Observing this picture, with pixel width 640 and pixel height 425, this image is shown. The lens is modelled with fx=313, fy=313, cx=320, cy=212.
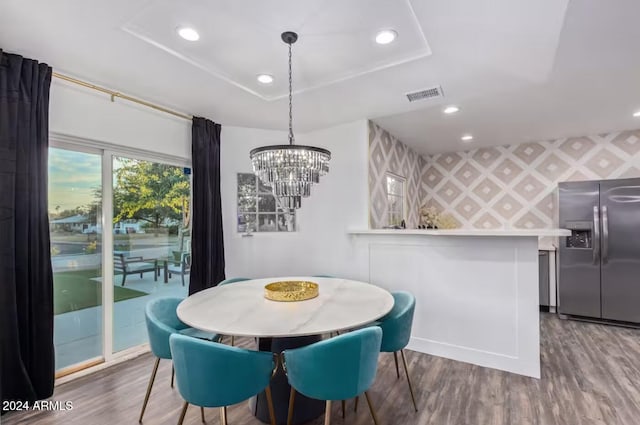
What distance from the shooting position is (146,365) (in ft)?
9.16

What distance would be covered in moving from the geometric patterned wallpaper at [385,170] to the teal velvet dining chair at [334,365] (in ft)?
7.05

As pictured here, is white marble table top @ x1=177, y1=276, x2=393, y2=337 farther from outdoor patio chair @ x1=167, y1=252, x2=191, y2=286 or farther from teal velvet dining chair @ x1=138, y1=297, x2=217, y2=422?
outdoor patio chair @ x1=167, y1=252, x2=191, y2=286

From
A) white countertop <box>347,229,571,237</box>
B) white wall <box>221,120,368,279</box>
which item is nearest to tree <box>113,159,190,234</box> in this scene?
white wall <box>221,120,368,279</box>

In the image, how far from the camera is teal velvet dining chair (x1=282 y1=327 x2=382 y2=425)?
1491mm

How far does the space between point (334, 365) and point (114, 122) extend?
9.03 feet

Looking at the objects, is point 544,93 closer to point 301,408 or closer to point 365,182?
point 365,182

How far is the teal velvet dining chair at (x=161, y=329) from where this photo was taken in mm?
1878

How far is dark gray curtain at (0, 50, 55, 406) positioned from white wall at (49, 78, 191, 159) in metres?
0.17

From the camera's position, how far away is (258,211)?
398 centimetres

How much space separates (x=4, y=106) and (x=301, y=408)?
2.76 meters

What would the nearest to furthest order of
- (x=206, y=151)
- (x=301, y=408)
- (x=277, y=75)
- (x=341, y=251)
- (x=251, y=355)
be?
(x=251, y=355)
(x=301, y=408)
(x=277, y=75)
(x=206, y=151)
(x=341, y=251)

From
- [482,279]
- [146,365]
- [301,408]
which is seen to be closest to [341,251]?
[482,279]

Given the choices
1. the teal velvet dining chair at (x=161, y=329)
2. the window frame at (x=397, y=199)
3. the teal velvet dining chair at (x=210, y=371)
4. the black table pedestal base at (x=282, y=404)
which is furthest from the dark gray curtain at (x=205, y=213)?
the window frame at (x=397, y=199)

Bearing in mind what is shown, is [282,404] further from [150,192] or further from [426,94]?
[426,94]
